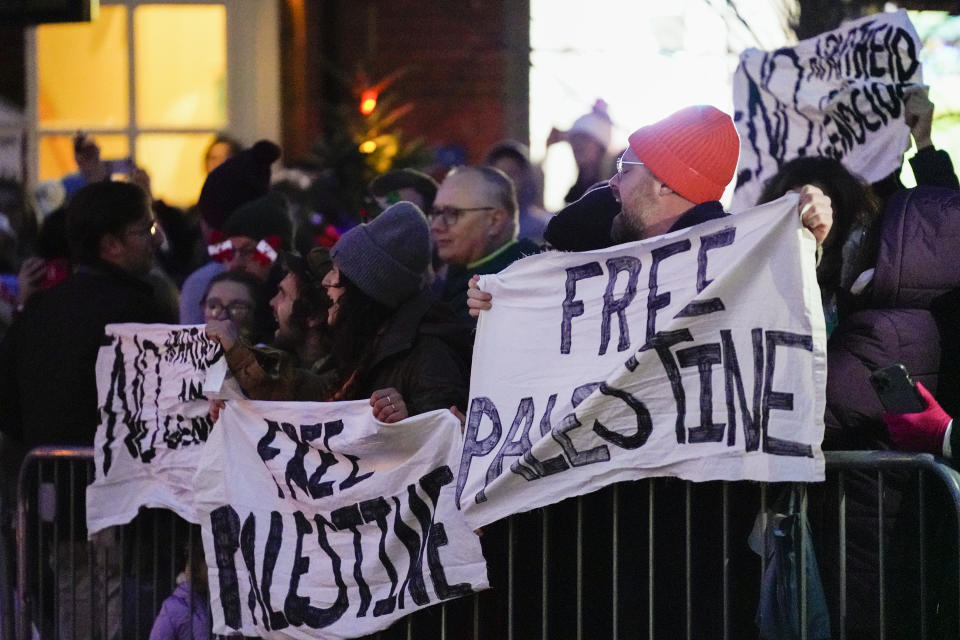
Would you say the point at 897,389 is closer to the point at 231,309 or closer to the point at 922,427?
the point at 922,427

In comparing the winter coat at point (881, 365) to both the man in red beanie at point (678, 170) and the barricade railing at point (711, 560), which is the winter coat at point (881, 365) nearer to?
the barricade railing at point (711, 560)

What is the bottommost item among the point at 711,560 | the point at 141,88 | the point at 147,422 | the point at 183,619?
the point at 183,619

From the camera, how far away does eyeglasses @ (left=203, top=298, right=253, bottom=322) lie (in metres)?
6.90

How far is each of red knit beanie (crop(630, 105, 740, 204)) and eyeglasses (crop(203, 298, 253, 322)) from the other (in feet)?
7.79

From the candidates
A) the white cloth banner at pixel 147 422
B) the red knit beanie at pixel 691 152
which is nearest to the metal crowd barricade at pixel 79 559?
the white cloth banner at pixel 147 422

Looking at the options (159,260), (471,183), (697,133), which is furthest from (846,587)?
(159,260)

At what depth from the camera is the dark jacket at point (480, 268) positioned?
6.81 m

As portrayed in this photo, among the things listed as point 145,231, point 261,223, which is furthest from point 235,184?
point 145,231

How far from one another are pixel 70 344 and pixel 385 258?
1.73 metres

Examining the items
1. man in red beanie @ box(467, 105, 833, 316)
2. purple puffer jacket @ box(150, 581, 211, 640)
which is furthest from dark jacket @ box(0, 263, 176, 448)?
man in red beanie @ box(467, 105, 833, 316)

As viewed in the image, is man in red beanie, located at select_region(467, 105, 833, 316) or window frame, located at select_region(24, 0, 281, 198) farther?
window frame, located at select_region(24, 0, 281, 198)

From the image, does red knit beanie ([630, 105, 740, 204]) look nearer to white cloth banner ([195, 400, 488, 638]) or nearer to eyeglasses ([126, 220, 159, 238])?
white cloth banner ([195, 400, 488, 638])

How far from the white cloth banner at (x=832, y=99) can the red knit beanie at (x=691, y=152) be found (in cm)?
177

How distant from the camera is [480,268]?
6934mm
